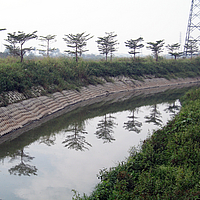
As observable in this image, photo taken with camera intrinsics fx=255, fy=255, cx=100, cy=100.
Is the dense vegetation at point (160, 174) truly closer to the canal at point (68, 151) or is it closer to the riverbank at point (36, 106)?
the canal at point (68, 151)

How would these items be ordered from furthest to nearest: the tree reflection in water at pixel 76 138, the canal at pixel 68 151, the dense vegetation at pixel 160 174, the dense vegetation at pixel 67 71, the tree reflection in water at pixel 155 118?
1. the dense vegetation at pixel 67 71
2. the tree reflection in water at pixel 155 118
3. the tree reflection in water at pixel 76 138
4. the canal at pixel 68 151
5. the dense vegetation at pixel 160 174

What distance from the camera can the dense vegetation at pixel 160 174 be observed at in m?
4.97

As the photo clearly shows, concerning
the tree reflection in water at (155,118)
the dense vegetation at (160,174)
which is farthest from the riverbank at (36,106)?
the dense vegetation at (160,174)

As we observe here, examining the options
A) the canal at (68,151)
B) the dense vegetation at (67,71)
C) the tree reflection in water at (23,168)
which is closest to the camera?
the canal at (68,151)

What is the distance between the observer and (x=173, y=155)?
6422 millimetres

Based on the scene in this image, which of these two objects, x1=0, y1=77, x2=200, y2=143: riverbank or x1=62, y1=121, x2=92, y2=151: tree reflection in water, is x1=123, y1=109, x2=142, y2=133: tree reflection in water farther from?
x1=0, y1=77, x2=200, y2=143: riverbank

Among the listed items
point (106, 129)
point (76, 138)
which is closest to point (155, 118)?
point (106, 129)

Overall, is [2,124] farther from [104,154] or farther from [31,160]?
[104,154]

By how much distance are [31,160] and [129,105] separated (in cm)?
1191

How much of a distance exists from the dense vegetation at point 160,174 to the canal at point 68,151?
82 cm

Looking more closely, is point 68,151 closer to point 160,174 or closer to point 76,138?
point 76,138

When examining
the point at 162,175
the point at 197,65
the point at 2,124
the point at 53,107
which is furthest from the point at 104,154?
the point at 197,65

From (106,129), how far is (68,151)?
11.1ft

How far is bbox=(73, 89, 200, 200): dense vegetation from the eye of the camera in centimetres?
497
